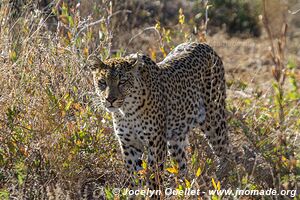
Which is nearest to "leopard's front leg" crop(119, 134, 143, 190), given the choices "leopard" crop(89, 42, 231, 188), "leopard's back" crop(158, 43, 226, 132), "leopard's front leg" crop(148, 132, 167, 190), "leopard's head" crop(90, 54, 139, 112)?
"leopard" crop(89, 42, 231, 188)

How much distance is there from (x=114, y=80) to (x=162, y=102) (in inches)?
26.2

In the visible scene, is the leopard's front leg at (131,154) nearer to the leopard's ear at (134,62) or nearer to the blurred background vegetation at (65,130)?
the blurred background vegetation at (65,130)

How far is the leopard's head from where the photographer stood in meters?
5.96

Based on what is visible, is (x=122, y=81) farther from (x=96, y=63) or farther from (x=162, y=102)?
(x=162, y=102)

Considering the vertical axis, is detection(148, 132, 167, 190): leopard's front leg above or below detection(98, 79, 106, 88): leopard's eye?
below

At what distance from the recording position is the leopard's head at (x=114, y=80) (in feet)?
19.6

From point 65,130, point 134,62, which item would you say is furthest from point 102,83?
point 65,130

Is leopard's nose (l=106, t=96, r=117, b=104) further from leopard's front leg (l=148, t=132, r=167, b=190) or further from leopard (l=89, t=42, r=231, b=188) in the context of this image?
leopard's front leg (l=148, t=132, r=167, b=190)

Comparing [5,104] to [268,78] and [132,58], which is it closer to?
[132,58]

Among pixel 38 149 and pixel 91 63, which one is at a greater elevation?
pixel 91 63

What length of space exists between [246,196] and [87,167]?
134cm

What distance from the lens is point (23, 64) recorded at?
6.62 meters

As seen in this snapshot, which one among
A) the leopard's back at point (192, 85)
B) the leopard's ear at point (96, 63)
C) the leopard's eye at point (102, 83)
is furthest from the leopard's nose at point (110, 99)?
the leopard's back at point (192, 85)

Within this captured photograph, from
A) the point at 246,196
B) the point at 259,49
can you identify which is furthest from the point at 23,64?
the point at 259,49
